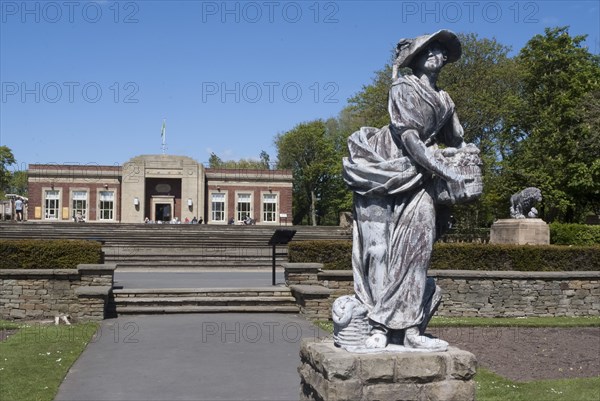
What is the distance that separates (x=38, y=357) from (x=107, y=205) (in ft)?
151

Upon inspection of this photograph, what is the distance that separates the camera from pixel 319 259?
17000 millimetres

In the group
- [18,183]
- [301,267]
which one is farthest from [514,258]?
[18,183]

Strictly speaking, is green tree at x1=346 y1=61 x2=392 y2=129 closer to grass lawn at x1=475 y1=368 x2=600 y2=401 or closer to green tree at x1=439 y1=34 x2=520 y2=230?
green tree at x1=439 y1=34 x2=520 y2=230

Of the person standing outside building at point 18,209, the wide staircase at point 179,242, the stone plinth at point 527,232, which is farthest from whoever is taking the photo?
the person standing outside building at point 18,209

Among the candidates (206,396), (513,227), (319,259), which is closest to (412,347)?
(206,396)

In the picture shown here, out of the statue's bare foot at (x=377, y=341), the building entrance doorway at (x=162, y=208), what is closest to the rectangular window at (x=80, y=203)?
the building entrance doorway at (x=162, y=208)

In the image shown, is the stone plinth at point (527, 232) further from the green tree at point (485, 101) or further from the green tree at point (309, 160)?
the green tree at point (309, 160)

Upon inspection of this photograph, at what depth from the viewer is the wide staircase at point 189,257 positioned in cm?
1409

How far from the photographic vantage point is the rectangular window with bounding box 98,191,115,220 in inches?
2122

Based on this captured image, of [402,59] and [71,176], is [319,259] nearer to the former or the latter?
[402,59]

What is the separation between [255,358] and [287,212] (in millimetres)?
46071

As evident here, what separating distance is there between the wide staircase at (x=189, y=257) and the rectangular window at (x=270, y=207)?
12.4m

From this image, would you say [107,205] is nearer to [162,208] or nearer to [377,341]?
[162,208]

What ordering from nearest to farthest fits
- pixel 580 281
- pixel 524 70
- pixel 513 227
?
pixel 580 281 → pixel 513 227 → pixel 524 70
